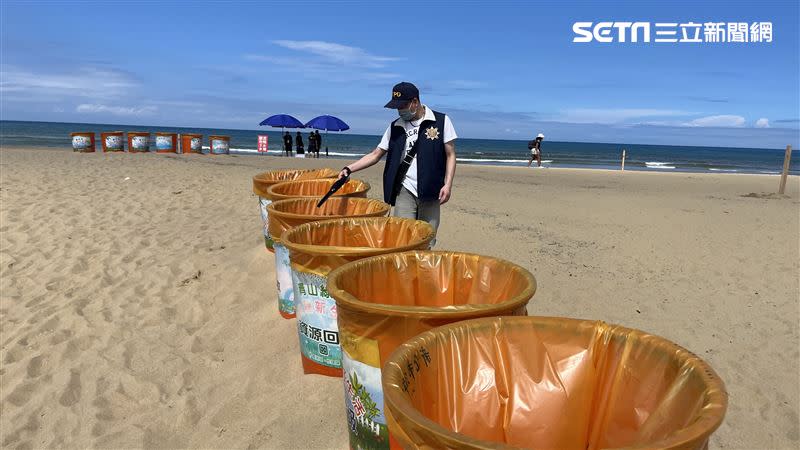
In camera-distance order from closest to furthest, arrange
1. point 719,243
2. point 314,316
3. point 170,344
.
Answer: point 314,316, point 170,344, point 719,243

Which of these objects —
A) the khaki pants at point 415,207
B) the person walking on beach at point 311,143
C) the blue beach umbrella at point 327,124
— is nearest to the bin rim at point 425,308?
the khaki pants at point 415,207

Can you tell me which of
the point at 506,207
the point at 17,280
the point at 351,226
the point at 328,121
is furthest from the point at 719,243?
the point at 328,121

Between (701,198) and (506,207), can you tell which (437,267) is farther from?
(701,198)

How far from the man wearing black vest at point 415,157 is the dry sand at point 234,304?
126 cm

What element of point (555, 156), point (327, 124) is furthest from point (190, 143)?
point (555, 156)

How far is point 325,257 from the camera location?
262 centimetres

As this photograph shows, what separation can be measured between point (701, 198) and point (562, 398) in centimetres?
1257

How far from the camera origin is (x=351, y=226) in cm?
331

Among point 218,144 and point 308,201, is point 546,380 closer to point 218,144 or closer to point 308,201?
point 308,201

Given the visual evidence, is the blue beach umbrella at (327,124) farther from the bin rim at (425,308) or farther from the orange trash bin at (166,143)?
the bin rim at (425,308)

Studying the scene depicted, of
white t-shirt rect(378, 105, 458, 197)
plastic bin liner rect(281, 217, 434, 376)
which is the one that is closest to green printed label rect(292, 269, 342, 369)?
plastic bin liner rect(281, 217, 434, 376)

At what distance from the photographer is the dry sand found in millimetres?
3006

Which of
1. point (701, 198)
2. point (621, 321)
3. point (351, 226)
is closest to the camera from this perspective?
point (351, 226)

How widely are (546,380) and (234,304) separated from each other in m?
3.38
